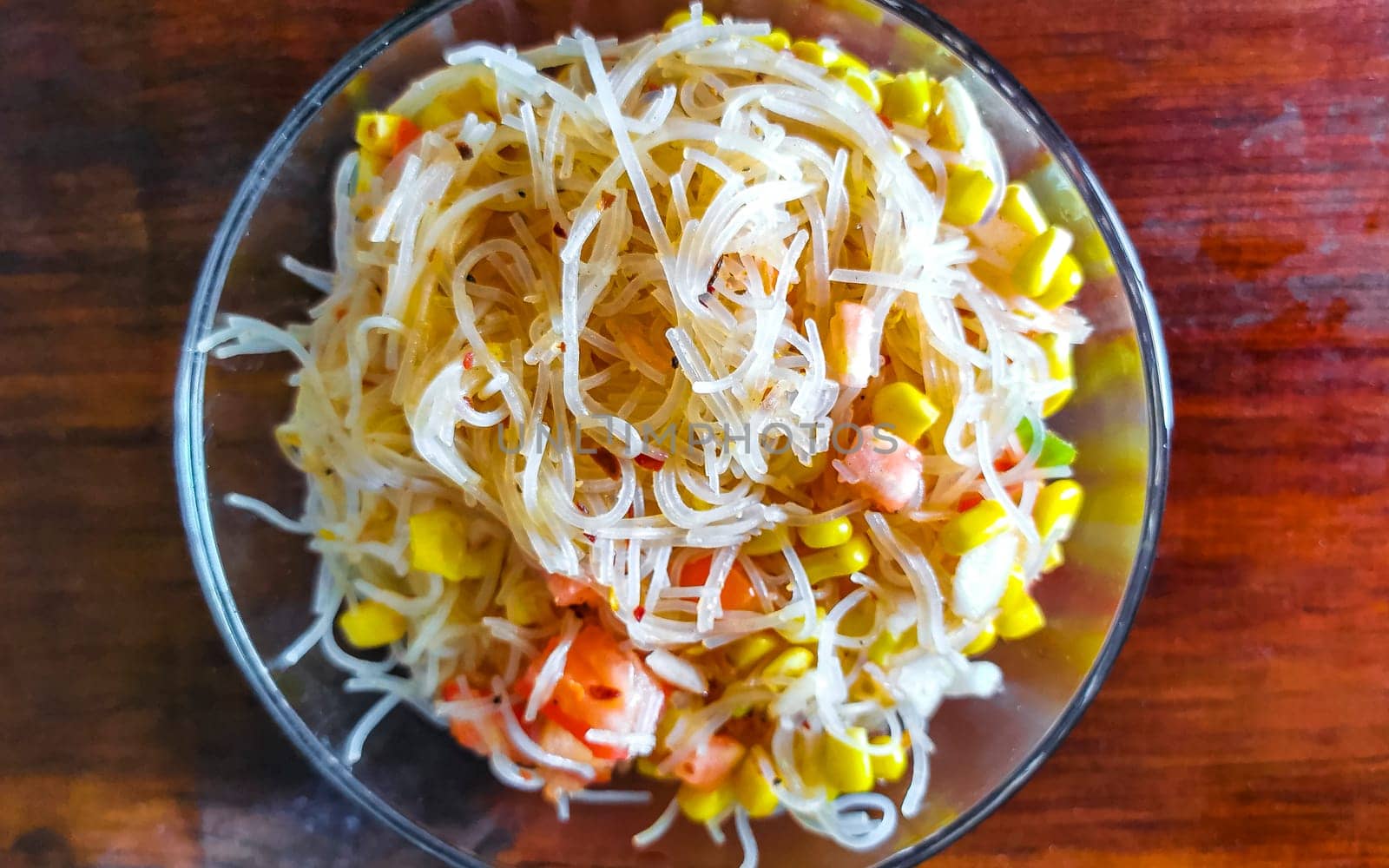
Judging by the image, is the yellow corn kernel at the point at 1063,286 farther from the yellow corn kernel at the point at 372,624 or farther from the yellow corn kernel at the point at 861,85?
the yellow corn kernel at the point at 372,624

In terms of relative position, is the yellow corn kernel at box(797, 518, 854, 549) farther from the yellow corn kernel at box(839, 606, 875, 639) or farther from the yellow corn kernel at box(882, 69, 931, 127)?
the yellow corn kernel at box(882, 69, 931, 127)

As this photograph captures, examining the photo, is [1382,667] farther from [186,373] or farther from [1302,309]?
[186,373]

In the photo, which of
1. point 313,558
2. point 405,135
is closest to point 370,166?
point 405,135

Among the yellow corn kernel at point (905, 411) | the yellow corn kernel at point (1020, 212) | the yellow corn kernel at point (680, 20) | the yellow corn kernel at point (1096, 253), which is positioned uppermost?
the yellow corn kernel at point (680, 20)

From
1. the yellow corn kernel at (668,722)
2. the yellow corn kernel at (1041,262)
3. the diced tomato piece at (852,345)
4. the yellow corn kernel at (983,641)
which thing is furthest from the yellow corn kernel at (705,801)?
the yellow corn kernel at (1041,262)

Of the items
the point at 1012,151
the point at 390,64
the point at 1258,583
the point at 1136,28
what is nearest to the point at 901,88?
the point at 1012,151

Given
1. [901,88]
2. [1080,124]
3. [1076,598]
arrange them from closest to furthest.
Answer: [901,88], [1076,598], [1080,124]

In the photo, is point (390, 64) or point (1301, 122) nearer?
point (390, 64)

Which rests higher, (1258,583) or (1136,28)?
(1136,28)
